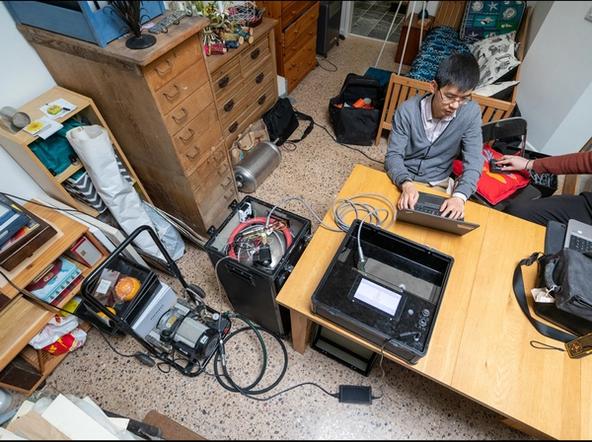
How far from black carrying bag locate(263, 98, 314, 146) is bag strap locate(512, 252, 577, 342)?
177cm

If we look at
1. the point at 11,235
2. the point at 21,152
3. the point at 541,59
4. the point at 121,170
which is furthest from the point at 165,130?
the point at 541,59

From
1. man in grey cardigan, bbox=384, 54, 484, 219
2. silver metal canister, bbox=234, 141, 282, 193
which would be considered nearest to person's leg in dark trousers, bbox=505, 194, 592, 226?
man in grey cardigan, bbox=384, 54, 484, 219

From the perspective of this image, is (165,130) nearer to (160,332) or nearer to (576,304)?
(160,332)

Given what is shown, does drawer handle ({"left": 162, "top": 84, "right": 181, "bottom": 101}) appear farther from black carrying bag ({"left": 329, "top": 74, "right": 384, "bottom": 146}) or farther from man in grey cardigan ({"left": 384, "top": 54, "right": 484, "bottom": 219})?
black carrying bag ({"left": 329, "top": 74, "right": 384, "bottom": 146})

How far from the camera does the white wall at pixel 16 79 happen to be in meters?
1.13

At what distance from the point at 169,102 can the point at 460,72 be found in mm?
1117

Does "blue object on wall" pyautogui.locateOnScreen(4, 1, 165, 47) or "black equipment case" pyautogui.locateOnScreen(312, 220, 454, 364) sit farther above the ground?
"blue object on wall" pyautogui.locateOnScreen(4, 1, 165, 47)

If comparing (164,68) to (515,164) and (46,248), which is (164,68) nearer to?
(46,248)

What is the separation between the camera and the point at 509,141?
1754mm

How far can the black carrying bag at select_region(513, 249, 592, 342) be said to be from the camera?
83 centimetres

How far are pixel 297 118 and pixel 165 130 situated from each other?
1.49 meters

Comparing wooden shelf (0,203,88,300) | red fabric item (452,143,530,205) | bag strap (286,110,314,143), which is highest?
wooden shelf (0,203,88,300)

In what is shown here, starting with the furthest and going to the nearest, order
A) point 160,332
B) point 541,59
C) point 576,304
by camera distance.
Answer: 1. point 541,59
2. point 160,332
3. point 576,304

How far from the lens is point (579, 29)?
1.04 metres
